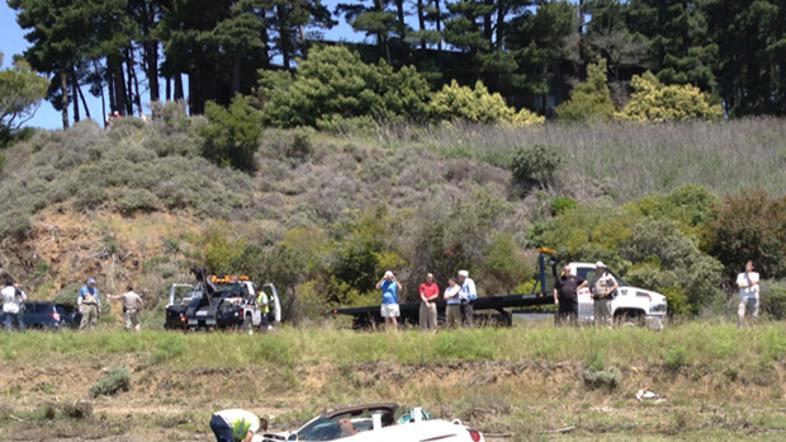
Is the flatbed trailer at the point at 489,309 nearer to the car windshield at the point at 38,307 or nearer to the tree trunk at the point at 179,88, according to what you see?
the car windshield at the point at 38,307

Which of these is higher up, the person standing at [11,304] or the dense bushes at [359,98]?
the dense bushes at [359,98]

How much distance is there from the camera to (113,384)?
23203 millimetres

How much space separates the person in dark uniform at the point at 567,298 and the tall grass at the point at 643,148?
885 inches

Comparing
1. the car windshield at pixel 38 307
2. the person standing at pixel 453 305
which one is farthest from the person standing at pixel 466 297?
the car windshield at pixel 38 307


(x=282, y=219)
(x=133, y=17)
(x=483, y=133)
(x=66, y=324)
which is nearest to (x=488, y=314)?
(x=66, y=324)

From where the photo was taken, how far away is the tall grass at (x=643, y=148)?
47188 millimetres

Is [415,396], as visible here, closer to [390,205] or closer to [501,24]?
[390,205]

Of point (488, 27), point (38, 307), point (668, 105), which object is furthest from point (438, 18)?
point (38, 307)

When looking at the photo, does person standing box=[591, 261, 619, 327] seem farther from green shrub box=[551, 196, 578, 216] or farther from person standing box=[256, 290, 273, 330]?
green shrub box=[551, 196, 578, 216]

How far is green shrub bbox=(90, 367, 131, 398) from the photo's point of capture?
75.9 ft

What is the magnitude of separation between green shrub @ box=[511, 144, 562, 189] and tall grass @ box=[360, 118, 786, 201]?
38.3 inches

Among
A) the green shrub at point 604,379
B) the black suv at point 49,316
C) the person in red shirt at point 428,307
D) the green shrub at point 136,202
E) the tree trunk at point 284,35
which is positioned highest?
the tree trunk at point 284,35

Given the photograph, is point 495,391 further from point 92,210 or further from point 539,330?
point 92,210

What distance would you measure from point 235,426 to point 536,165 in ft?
113
